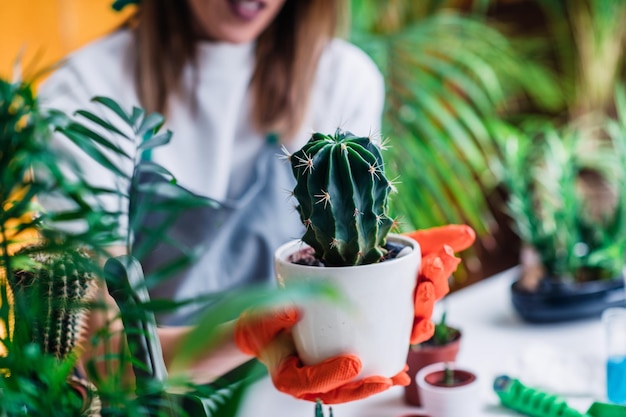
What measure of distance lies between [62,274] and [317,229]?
0.66 feet

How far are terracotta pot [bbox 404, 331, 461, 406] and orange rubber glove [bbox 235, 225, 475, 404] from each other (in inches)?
8.1

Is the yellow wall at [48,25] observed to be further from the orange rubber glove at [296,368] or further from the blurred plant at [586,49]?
the orange rubber glove at [296,368]

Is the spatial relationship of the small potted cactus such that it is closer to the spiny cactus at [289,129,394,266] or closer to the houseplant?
the spiny cactus at [289,129,394,266]

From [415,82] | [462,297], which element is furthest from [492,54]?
[462,297]

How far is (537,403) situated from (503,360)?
0.20 metres

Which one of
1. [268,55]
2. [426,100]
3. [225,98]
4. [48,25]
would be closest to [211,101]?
[225,98]

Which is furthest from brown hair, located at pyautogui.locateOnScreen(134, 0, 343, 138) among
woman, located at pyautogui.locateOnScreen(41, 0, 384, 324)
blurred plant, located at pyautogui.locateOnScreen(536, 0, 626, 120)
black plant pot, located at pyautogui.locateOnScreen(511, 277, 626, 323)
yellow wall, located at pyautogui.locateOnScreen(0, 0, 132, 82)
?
yellow wall, located at pyautogui.locateOnScreen(0, 0, 132, 82)

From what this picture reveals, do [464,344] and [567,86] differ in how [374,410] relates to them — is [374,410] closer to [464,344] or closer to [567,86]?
[464,344]

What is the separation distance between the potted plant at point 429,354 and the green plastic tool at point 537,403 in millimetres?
66

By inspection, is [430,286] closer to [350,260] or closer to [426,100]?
[350,260]

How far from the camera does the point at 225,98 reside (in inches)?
51.6

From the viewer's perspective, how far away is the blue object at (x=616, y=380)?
83 centimetres

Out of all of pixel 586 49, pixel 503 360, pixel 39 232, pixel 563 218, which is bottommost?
pixel 503 360

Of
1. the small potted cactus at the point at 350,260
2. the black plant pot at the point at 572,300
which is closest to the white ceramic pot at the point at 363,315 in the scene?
the small potted cactus at the point at 350,260
